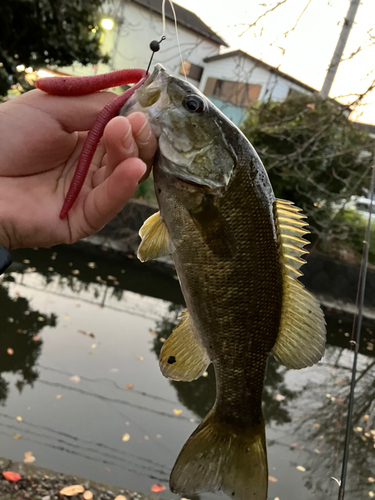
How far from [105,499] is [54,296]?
3.84 metres

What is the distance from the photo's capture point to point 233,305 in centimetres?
150

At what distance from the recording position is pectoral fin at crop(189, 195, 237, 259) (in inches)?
56.6

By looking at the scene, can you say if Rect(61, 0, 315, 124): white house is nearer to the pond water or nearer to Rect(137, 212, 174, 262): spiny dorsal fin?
the pond water

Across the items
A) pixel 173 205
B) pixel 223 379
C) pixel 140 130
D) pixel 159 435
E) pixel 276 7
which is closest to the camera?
pixel 140 130

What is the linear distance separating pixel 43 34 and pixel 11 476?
6.60 metres

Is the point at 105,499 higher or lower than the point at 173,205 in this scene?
lower

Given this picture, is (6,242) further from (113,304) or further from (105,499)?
(113,304)

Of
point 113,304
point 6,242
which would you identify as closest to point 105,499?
point 6,242

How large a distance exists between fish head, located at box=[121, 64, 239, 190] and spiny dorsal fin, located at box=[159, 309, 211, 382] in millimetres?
A: 647

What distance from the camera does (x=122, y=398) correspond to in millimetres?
4250

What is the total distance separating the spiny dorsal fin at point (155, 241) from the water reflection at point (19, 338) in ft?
10.3

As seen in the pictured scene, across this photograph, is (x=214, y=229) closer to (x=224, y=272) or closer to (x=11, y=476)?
(x=224, y=272)

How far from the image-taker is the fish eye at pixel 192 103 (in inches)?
56.3

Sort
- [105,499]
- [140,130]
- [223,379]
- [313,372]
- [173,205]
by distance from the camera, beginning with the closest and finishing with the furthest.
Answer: [140,130], [173,205], [223,379], [105,499], [313,372]
